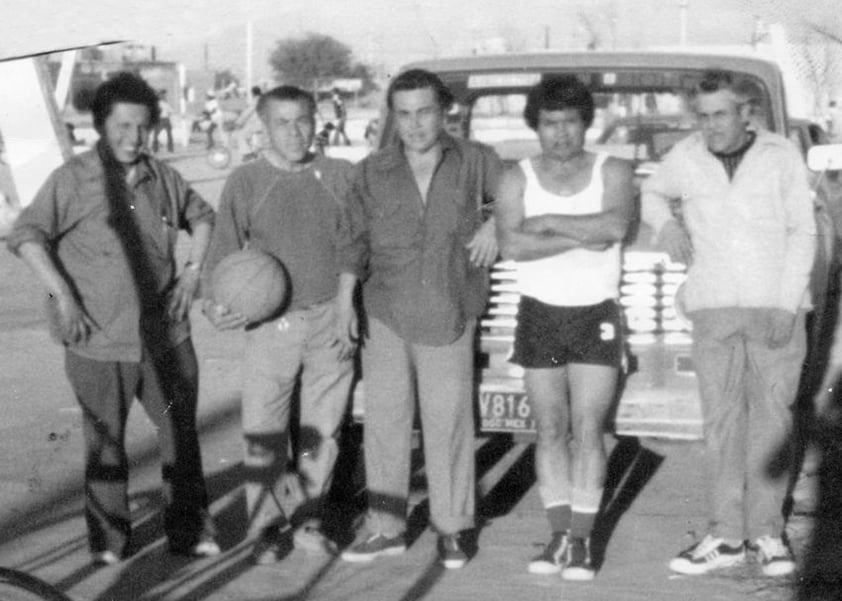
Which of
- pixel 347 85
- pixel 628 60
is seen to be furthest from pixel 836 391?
pixel 347 85

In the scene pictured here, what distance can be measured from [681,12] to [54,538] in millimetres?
3355

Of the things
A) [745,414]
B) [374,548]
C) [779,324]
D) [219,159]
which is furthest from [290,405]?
[219,159]

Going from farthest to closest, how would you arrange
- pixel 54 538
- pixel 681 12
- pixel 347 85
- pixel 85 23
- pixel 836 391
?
pixel 347 85, pixel 836 391, pixel 54 538, pixel 681 12, pixel 85 23

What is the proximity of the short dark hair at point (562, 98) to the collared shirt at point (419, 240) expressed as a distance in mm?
386

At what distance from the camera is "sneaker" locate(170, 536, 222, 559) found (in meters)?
5.31

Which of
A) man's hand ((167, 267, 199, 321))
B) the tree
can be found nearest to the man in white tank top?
man's hand ((167, 267, 199, 321))

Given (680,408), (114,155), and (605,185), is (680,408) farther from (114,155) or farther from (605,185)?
(114,155)

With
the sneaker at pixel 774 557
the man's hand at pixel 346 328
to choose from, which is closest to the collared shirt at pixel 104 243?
the man's hand at pixel 346 328

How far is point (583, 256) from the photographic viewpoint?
498 cm

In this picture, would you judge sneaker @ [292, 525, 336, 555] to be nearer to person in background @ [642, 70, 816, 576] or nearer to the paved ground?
the paved ground

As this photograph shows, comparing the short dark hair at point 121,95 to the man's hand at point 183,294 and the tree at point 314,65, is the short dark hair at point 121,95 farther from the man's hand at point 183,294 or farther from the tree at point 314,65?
the tree at point 314,65

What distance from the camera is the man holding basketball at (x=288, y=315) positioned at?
5.21 m

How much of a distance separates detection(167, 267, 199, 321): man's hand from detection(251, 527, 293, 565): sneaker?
919 millimetres

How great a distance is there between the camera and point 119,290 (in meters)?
5.03
